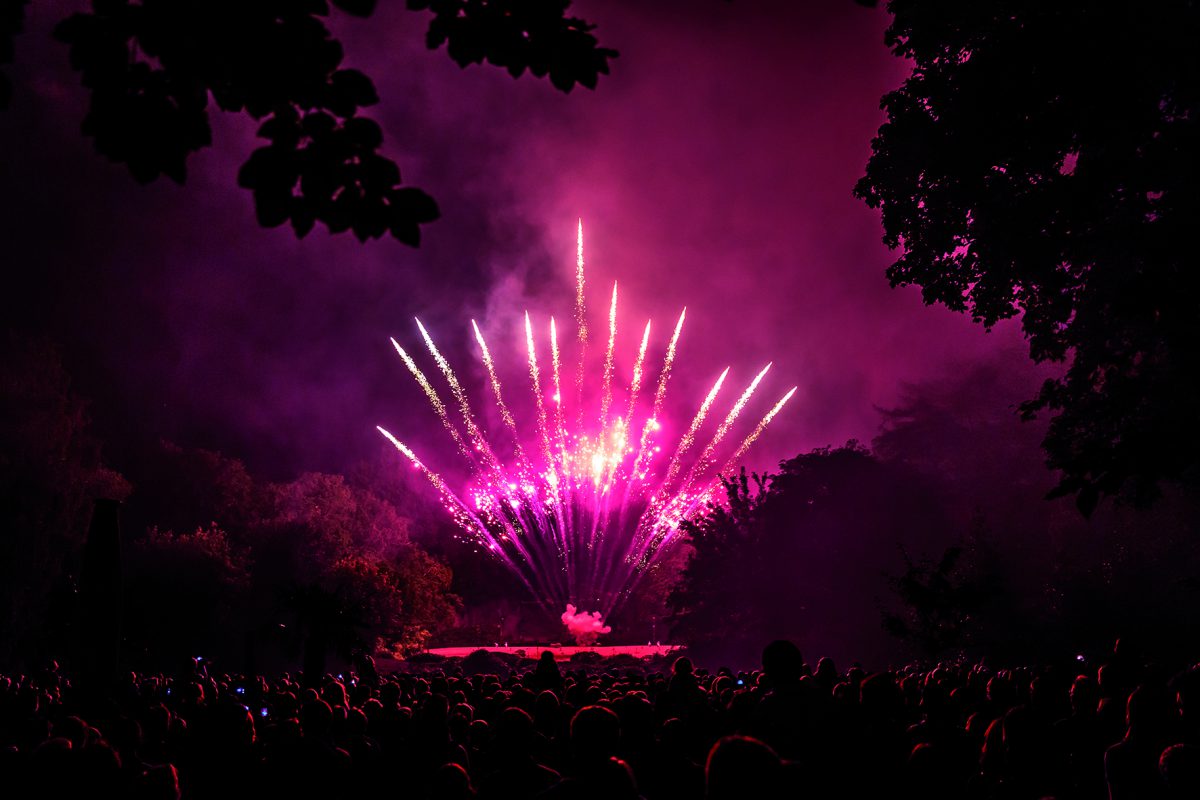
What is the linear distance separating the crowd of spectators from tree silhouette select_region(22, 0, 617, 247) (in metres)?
2.47

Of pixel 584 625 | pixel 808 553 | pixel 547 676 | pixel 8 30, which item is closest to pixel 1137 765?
pixel 8 30

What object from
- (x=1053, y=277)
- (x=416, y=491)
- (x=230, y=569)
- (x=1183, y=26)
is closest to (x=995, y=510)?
(x=1053, y=277)

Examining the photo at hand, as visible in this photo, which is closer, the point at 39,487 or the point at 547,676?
the point at 547,676

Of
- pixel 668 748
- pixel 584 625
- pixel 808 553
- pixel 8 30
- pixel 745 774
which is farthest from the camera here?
pixel 584 625

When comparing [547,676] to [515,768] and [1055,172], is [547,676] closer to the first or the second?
[515,768]

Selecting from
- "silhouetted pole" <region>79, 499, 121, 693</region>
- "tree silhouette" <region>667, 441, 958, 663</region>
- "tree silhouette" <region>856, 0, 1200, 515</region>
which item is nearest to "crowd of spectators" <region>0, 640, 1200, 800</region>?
"silhouetted pole" <region>79, 499, 121, 693</region>

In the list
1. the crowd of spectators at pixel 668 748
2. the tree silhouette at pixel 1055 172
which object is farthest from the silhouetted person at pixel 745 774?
the tree silhouette at pixel 1055 172

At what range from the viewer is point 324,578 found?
4412 cm

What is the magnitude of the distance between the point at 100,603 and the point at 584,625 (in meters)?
60.2

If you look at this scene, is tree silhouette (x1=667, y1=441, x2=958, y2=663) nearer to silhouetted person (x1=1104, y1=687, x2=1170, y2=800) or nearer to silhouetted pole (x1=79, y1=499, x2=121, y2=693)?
silhouetted pole (x1=79, y1=499, x2=121, y2=693)

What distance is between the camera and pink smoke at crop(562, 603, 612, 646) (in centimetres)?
6600

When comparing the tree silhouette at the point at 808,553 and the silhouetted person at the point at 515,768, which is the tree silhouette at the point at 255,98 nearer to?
the silhouetted person at the point at 515,768

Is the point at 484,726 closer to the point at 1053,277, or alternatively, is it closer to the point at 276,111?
the point at 276,111

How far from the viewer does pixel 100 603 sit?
930cm
